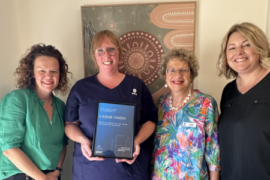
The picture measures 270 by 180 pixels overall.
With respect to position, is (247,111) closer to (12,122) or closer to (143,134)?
(143,134)

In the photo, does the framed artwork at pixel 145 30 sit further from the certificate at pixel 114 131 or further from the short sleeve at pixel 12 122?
the short sleeve at pixel 12 122

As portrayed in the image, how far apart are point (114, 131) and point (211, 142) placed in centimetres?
77

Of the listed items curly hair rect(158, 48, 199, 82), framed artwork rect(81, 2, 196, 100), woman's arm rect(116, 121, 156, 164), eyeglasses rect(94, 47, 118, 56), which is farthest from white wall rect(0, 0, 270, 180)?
woman's arm rect(116, 121, 156, 164)

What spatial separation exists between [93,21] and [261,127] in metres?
1.72

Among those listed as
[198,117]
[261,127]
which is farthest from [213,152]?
[261,127]

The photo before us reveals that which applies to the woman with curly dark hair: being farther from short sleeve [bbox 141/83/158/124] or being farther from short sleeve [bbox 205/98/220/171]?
short sleeve [bbox 205/98/220/171]

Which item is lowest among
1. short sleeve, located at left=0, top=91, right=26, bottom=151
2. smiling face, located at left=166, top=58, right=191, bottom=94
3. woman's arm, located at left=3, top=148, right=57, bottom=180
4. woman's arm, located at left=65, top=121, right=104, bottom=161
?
woman's arm, located at left=3, top=148, right=57, bottom=180

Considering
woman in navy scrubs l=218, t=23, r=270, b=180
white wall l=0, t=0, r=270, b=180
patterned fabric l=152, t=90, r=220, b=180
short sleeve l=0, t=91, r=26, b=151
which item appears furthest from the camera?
white wall l=0, t=0, r=270, b=180

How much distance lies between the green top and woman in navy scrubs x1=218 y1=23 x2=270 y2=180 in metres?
1.33

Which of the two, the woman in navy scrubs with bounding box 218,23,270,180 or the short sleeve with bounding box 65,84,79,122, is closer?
the woman in navy scrubs with bounding box 218,23,270,180

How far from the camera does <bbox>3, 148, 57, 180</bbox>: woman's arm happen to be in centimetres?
126

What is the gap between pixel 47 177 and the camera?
1380mm

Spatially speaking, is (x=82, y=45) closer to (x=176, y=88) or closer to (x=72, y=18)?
(x=72, y=18)

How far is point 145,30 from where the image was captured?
1.82m
